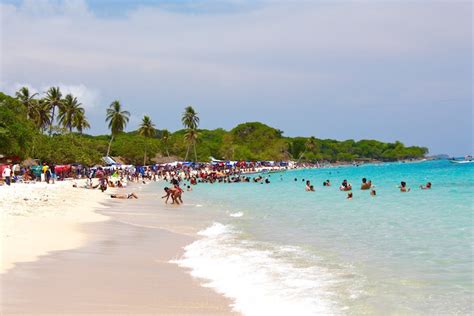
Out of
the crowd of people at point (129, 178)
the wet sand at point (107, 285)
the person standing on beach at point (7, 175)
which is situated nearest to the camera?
the wet sand at point (107, 285)

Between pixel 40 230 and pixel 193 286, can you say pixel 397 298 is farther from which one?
pixel 40 230

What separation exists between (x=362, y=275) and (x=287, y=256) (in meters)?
2.16

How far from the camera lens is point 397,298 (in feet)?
23.5

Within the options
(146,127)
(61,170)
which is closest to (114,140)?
(146,127)

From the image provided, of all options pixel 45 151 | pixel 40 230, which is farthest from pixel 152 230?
pixel 45 151

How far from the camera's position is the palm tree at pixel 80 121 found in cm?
6781

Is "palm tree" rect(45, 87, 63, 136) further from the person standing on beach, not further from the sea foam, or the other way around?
the sea foam

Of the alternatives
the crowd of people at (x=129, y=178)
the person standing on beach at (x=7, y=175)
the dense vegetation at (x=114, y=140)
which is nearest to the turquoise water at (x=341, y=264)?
the crowd of people at (x=129, y=178)

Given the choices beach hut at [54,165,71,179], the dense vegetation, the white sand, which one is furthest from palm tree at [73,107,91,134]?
the white sand

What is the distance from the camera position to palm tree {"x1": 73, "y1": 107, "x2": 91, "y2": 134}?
6781 centimetres

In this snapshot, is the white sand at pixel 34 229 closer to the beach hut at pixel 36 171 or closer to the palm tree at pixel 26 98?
the beach hut at pixel 36 171

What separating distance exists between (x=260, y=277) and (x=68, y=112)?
63.9m

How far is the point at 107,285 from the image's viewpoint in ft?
24.6

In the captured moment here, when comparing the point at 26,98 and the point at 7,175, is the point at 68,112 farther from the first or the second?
the point at 7,175
